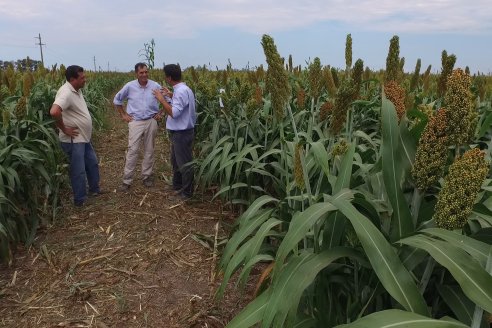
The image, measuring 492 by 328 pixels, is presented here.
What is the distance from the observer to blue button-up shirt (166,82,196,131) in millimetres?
5012

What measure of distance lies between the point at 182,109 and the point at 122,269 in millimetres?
2053

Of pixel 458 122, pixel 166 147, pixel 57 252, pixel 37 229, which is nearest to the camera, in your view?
pixel 458 122

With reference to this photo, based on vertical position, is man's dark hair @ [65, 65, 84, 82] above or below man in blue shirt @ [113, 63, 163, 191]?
above

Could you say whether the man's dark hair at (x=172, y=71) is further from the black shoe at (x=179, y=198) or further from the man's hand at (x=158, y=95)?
the black shoe at (x=179, y=198)

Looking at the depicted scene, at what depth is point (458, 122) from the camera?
127 centimetres

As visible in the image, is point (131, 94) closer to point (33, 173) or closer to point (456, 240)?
point (33, 173)

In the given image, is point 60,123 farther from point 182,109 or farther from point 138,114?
point 182,109

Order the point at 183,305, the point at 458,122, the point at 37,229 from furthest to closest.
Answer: the point at 37,229 → the point at 183,305 → the point at 458,122

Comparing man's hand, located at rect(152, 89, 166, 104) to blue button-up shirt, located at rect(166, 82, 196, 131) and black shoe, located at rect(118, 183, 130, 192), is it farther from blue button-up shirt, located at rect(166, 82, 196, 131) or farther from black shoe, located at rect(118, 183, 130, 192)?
black shoe, located at rect(118, 183, 130, 192)

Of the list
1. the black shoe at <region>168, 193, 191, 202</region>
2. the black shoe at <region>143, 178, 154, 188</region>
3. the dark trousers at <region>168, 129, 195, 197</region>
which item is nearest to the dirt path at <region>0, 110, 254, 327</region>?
the black shoe at <region>168, 193, 191, 202</region>

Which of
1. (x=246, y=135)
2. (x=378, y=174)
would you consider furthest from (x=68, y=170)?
(x=378, y=174)

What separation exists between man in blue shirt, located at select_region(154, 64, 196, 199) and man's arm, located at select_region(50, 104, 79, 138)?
3.55 ft

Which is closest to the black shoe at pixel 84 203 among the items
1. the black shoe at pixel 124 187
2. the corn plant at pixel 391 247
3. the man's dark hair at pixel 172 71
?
the black shoe at pixel 124 187

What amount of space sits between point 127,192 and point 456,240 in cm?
499
